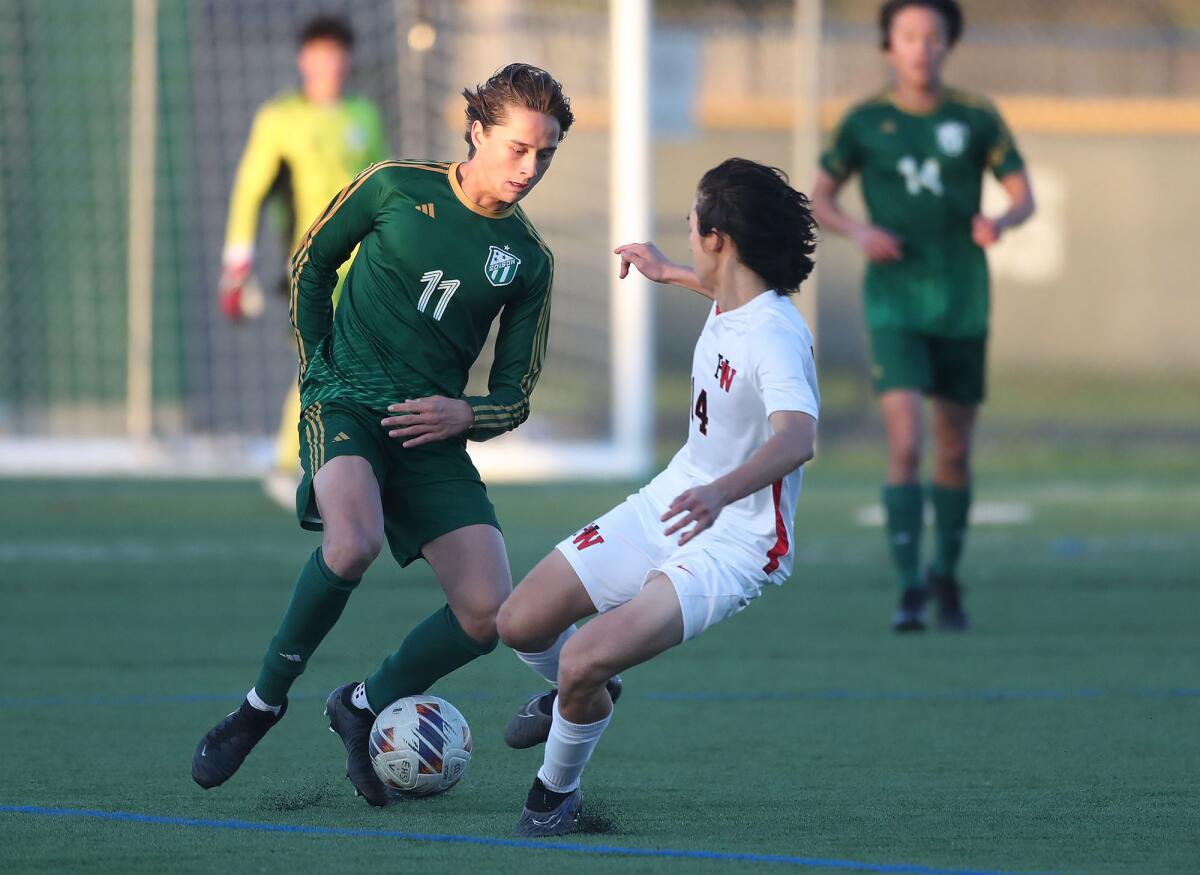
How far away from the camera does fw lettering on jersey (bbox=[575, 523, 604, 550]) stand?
396cm

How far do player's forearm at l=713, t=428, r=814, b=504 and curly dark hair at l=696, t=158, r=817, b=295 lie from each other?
1.53ft

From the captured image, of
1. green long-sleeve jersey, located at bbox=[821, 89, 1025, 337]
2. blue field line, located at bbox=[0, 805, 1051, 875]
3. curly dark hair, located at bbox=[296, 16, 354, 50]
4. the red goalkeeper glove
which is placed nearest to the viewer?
blue field line, located at bbox=[0, 805, 1051, 875]

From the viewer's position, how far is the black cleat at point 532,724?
13.8 ft

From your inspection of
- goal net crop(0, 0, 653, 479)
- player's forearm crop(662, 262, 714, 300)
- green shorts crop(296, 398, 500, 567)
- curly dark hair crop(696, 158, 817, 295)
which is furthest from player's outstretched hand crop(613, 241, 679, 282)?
goal net crop(0, 0, 653, 479)

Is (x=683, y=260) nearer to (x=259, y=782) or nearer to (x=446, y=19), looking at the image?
(x=446, y=19)

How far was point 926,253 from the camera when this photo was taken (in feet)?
22.2

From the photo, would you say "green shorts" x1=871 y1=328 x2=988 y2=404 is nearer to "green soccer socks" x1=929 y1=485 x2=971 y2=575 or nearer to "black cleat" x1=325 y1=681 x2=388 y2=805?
"green soccer socks" x1=929 y1=485 x2=971 y2=575

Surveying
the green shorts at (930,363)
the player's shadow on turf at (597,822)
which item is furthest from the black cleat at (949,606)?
the player's shadow on turf at (597,822)

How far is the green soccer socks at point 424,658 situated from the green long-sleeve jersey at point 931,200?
277cm

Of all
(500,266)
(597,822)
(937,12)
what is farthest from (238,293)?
(597,822)

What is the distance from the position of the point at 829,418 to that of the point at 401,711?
10220 millimetres

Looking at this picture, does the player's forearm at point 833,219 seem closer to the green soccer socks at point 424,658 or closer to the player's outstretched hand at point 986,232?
the player's outstretched hand at point 986,232

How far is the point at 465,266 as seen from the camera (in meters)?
4.43

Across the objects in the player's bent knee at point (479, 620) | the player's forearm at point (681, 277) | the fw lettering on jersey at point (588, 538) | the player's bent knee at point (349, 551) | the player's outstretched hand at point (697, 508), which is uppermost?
the player's forearm at point (681, 277)
